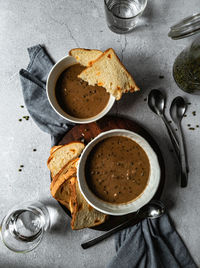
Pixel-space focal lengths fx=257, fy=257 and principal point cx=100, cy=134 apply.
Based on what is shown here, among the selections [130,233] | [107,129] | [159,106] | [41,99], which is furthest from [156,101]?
[130,233]

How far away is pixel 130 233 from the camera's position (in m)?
1.86

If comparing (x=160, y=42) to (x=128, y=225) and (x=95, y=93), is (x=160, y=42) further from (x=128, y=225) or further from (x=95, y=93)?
(x=128, y=225)

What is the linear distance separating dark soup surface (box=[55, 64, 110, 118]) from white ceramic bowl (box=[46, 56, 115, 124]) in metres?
0.03

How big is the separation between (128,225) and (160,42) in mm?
1374

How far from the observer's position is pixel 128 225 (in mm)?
1842

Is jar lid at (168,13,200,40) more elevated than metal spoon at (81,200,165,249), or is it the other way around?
jar lid at (168,13,200,40)

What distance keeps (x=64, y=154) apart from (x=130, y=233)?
29.3 inches

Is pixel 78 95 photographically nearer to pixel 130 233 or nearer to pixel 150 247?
pixel 130 233

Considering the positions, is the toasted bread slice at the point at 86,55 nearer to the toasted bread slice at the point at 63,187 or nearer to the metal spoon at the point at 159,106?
the metal spoon at the point at 159,106

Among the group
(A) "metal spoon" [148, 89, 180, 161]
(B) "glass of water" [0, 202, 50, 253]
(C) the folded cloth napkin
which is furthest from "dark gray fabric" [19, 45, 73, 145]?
(A) "metal spoon" [148, 89, 180, 161]

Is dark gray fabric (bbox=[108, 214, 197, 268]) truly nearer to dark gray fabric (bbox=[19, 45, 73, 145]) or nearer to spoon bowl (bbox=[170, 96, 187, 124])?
spoon bowl (bbox=[170, 96, 187, 124])

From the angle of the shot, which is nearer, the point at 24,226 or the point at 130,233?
the point at 130,233

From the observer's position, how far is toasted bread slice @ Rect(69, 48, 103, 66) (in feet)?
5.75

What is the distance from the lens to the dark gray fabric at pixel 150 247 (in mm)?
1843
